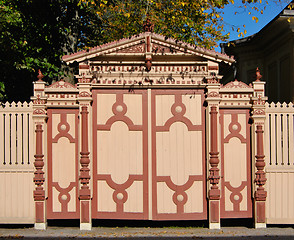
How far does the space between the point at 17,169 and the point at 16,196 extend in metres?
0.51

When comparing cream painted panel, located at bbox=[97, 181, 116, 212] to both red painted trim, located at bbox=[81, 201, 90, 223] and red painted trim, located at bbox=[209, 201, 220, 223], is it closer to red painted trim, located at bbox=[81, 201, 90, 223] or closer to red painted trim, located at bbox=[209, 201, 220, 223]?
Answer: red painted trim, located at bbox=[81, 201, 90, 223]

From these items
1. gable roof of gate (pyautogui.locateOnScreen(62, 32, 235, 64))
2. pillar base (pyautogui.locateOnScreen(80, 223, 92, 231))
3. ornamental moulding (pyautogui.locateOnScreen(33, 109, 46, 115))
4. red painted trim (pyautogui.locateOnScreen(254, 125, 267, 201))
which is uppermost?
gable roof of gate (pyautogui.locateOnScreen(62, 32, 235, 64))

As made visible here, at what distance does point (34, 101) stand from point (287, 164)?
4901 mm

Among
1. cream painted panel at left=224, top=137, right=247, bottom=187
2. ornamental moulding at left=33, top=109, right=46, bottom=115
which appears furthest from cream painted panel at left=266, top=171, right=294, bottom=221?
ornamental moulding at left=33, top=109, right=46, bottom=115

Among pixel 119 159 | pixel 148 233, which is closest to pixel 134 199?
pixel 148 233

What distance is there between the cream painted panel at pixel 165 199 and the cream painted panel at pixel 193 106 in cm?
135

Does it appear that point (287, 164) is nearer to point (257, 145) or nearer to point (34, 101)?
point (257, 145)

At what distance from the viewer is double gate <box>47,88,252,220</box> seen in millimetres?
7328

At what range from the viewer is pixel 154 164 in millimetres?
7355

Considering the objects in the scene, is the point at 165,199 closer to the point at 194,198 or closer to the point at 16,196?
the point at 194,198

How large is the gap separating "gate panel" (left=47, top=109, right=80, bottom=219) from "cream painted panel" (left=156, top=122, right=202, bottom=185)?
62.9 inches

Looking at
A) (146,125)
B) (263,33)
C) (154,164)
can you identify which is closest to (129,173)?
(154,164)

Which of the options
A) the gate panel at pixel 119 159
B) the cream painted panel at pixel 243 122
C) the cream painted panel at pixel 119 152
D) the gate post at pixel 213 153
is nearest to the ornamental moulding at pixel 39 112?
the gate panel at pixel 119 159

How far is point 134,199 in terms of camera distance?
7348mm
